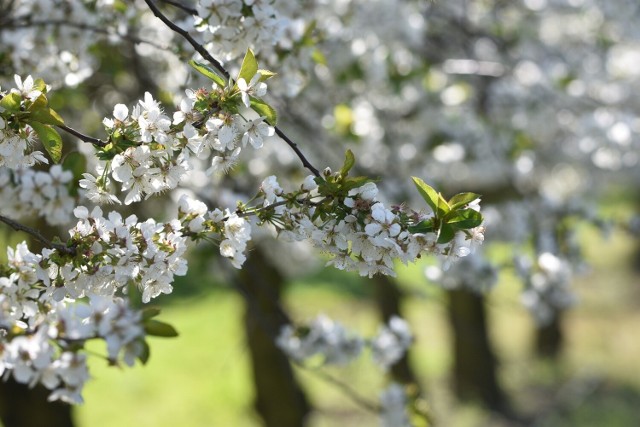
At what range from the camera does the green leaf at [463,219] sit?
61.2 inches

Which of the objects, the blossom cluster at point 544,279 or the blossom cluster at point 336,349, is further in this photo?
the blossom cluster at point 544,279

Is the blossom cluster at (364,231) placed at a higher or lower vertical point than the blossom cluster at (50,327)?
higher

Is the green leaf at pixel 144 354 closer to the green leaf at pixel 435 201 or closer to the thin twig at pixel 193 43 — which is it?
the thin twig at pixel 193 43

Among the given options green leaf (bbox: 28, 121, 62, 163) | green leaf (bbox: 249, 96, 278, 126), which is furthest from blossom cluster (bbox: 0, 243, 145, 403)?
green leaf (bbox: 249, 96, 278, 126)

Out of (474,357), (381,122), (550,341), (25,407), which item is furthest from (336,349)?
(550,341)

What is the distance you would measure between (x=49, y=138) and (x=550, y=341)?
31.0 ft

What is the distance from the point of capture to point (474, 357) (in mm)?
8867

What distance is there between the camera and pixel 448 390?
31.4 ft

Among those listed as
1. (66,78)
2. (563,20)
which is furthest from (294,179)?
(563,20)

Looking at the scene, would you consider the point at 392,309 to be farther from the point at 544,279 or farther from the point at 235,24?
the point at 235,24

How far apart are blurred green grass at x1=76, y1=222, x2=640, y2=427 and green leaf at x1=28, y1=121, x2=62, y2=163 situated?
4819mm

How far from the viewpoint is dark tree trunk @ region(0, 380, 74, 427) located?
12.8ft

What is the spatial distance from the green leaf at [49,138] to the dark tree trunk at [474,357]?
24.5 ft

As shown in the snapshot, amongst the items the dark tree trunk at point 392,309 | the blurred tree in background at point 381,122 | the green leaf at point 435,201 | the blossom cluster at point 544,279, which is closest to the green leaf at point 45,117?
the blurred tree in background at point 381,122
